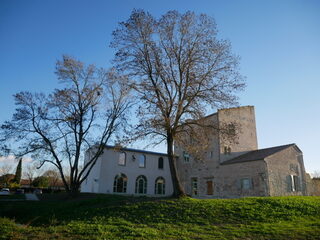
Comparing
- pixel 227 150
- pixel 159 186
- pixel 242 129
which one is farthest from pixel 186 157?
pixel 242 129

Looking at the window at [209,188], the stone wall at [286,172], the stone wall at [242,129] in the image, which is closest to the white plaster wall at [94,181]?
the window at [209,188]

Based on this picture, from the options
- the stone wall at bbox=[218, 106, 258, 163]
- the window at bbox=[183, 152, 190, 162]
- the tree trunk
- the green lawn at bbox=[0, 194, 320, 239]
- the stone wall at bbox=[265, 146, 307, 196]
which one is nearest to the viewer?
the green lawn at bbox=[0, 194, 320, 239]

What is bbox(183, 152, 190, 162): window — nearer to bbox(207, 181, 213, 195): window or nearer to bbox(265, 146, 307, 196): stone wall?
bbox(207, 181, 213, 195): window

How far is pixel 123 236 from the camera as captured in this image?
819 cm

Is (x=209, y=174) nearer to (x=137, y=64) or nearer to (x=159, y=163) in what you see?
(x=159, y=163)

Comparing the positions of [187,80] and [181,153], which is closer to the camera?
[187,80]

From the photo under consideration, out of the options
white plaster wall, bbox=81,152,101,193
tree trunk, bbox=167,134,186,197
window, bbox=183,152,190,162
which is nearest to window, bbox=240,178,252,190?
window, bbox=183,152,190,162

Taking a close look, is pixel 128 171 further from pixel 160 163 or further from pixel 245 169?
pixel 245 169

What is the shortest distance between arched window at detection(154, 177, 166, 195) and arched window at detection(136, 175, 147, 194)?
5.90 feet

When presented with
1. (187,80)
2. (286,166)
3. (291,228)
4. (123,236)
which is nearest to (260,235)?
(291,228)

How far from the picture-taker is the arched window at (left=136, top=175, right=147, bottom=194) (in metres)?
31.9

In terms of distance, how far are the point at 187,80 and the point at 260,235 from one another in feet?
34.6

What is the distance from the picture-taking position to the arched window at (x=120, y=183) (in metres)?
30.0

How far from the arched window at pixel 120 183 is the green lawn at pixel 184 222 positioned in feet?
54.6
